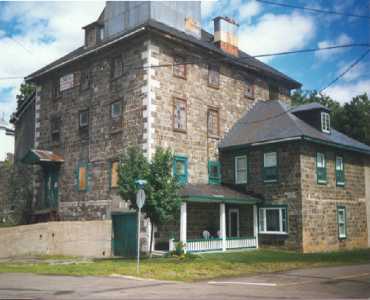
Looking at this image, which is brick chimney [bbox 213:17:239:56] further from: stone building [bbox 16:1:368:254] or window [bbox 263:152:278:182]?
window [bbox 263:152:278:182]

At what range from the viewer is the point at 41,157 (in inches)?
1168

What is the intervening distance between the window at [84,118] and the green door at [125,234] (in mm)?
6262

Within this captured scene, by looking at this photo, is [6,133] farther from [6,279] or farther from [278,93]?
[6,279]

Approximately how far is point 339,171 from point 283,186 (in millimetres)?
4798

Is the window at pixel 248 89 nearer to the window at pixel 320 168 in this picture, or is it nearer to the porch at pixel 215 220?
the window at pixel 320 168

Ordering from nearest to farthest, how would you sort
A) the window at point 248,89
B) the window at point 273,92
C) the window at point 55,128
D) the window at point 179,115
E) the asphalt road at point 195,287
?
the asphalt road at point 195,287 → the window at point 179,115 → the window at point 55,128 → the window at point 248,89 → the window at point 273,92

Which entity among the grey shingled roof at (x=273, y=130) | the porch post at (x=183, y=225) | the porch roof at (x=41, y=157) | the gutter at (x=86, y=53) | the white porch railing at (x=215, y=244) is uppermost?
the gutter at (x=86, y=53)

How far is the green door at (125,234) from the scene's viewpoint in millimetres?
24625

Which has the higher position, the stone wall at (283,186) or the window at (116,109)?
the window at (116,109)

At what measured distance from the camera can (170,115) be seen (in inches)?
1022

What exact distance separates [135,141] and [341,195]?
12.6 meters

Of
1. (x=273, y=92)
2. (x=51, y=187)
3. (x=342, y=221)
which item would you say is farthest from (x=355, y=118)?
(x=51, y=187)

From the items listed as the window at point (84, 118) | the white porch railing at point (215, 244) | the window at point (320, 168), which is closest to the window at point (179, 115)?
the window at point (84, 118)

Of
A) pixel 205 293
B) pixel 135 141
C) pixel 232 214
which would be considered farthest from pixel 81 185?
pixel 205 293
